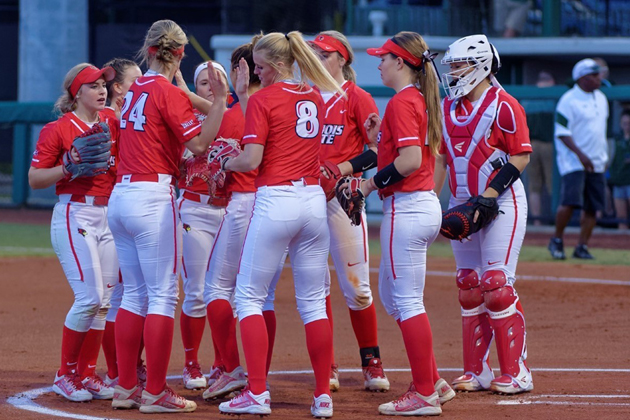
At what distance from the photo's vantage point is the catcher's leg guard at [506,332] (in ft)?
20.6

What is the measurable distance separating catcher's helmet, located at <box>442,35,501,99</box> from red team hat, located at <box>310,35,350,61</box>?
0.72 meters

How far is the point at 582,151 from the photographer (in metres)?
12.9

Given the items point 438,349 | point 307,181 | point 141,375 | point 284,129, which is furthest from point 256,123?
point 438,349

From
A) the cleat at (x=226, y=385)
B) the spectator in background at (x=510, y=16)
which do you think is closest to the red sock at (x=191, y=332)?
the cleat at (x=226, y=385)

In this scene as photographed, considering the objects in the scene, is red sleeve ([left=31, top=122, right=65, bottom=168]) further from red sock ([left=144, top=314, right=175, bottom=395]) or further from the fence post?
the fence post

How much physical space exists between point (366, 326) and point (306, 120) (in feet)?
5.74

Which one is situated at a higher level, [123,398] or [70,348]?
[70,348]

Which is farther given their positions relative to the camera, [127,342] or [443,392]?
[443,392]

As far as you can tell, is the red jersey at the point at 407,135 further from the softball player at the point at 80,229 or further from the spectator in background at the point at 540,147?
the spectator in background at the point at 540,147

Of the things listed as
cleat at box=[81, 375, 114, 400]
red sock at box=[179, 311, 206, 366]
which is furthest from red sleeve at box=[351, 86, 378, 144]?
→ cleat at box=[81, 375, 114, 400]

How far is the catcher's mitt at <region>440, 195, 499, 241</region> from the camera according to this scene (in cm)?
604

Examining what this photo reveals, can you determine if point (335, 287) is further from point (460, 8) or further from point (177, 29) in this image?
point (460, 8)

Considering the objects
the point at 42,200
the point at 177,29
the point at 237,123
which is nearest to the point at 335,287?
the point at 237,123

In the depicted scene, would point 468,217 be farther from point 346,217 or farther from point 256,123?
point 256,123
